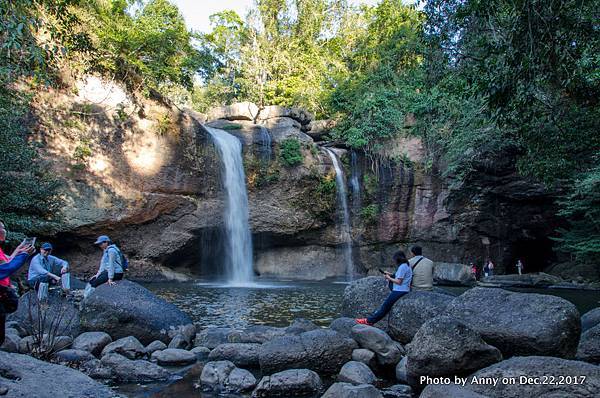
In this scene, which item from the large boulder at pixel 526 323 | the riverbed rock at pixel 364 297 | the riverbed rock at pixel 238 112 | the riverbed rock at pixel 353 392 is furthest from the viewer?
the riverbed rock at pixel 238 112

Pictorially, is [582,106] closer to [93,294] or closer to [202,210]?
[93,294]

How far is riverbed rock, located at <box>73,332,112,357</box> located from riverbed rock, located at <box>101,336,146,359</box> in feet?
0.67

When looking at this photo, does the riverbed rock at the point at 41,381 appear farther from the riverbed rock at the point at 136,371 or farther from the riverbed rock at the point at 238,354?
the riverbed rock at the point at 238,354

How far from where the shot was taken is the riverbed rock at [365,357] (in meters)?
6.67

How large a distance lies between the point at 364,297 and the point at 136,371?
14.7ft

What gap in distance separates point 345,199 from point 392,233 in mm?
3226

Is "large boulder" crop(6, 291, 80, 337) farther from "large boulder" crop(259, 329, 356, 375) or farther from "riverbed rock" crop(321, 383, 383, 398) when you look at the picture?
"riverbed rock" crop(321, 383, 383, 398)

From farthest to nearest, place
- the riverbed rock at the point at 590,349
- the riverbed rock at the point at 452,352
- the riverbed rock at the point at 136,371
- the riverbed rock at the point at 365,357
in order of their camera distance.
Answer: the riverbed rock at the point at 365,357
the riverbed rock at the point at 590,349
the riverbed rock at the point at 136,371
the riverbed rock at the point at 452,352

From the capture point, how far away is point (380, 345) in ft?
22.5

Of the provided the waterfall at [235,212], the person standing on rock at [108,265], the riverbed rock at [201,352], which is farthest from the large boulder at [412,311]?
the waterfall at [235,212]

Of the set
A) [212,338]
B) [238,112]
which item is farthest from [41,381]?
[238,112]

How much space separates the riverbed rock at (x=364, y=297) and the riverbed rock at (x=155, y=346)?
3545 mm

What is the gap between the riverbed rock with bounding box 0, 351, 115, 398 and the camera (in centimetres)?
433

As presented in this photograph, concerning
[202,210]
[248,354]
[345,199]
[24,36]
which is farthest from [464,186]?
[24,36]
